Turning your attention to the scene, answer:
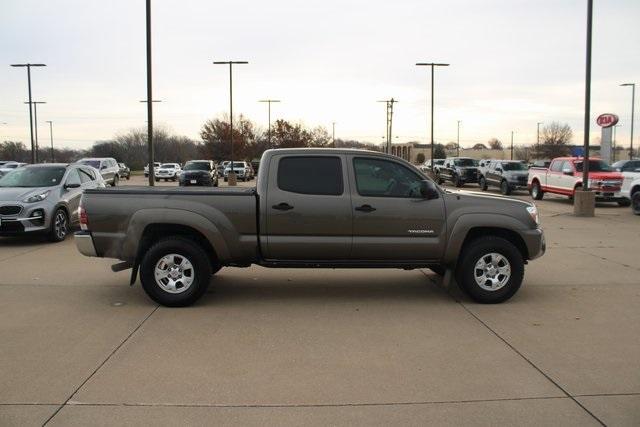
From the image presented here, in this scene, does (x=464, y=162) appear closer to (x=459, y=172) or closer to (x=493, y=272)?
(x=459, y=172)

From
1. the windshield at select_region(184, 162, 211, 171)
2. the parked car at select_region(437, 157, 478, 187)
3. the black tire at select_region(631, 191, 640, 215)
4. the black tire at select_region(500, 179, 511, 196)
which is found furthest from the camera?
the windshield at select_region(184, 162, 211, 171)

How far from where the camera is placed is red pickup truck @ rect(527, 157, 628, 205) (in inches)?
779

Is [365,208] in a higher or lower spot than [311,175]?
lower

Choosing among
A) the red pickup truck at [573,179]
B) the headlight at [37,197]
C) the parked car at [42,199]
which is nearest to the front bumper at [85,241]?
the parked car at [42,199]

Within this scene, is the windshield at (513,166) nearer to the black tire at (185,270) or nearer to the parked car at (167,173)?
the black tire at (185,270)

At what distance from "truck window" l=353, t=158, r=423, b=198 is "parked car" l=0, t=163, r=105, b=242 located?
19.4 ft

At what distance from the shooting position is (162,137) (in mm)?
113438

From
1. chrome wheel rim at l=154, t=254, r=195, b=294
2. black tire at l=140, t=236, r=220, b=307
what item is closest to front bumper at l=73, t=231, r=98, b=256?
black tire at l=140, t=236, r=220, b=307

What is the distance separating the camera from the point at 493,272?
6648 millimetres

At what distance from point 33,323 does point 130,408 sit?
8.43ft

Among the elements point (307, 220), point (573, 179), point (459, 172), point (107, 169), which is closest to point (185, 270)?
point (307, 220)

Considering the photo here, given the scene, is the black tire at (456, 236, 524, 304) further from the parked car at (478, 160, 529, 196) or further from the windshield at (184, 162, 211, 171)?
the windshield at (184, 162, 211, 171)

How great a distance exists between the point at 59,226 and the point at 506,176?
21.6 metres

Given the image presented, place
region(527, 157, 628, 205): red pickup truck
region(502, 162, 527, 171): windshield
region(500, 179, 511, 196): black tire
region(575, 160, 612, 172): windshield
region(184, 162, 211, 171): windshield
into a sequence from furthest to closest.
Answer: region(184, 162, 211, 171): windshield < region(502, 162, 527, 171): windshield < region(500, 179, 511, 196): black tire < region(575, 160, 612, 172): windshield < region(527, 157, 628, 205): red pickup truck
